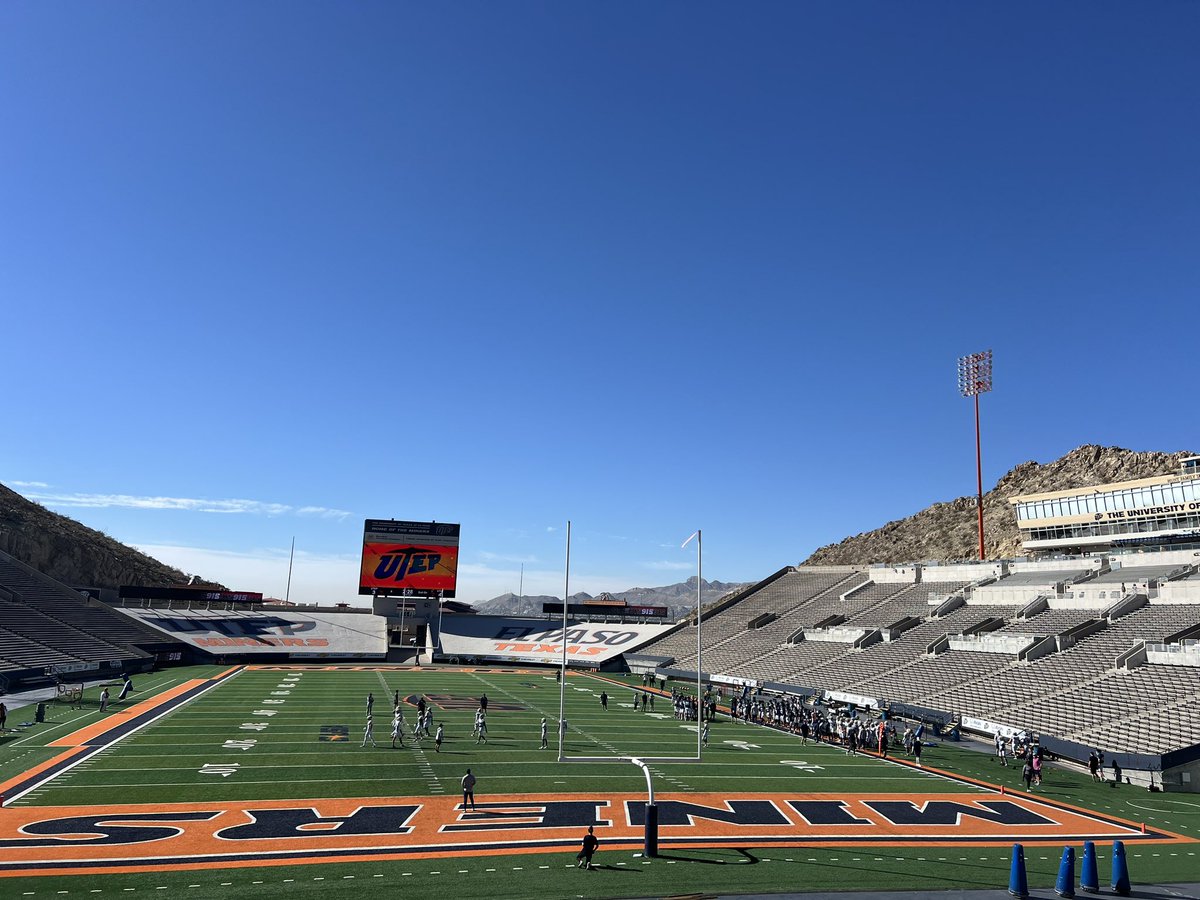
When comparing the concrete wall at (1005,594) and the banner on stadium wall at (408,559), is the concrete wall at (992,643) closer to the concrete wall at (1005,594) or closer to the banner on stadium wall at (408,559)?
the concrete wall at (1005,594)

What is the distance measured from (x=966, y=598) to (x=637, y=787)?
3804 cm

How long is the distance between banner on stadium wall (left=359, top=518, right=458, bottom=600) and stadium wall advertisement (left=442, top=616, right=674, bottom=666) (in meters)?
5.15

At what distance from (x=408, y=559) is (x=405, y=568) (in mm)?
952

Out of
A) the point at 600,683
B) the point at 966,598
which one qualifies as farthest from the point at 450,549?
the point at 966,598

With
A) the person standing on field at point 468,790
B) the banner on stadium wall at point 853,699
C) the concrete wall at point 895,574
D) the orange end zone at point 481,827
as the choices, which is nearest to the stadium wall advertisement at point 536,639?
the concrete wall at point 895,574

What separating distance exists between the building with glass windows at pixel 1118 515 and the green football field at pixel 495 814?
3747 centimetres

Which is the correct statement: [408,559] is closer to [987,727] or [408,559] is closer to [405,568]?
[405,568]

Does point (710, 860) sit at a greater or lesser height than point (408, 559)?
lesser

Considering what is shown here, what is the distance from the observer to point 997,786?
2491 centimetres

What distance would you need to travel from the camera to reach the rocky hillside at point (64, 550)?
107312 millimetres

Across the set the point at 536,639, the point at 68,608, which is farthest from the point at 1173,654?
the point at 68,608

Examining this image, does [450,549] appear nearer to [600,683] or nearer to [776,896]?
[600,683]

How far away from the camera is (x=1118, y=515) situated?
61250 mm

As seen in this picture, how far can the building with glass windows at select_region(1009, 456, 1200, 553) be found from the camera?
55.6m
